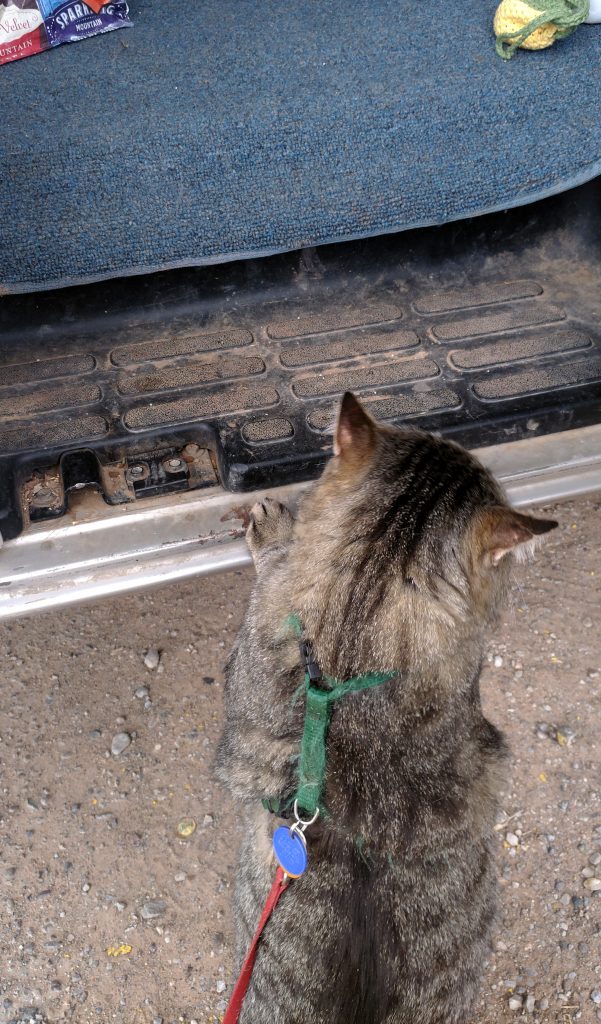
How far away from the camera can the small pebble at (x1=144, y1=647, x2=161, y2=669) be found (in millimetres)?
2650

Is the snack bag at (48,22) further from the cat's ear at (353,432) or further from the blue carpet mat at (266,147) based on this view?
the cat's ear at (353,432)

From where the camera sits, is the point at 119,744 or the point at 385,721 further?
the point at 119,744

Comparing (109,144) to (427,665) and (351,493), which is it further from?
(427,665)

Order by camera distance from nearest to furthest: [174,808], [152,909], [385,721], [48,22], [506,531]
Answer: [506,531] → [385,721] → [152,909] → [174,808] → [48,22]

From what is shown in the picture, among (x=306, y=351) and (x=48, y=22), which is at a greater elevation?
(x=48, y=22)

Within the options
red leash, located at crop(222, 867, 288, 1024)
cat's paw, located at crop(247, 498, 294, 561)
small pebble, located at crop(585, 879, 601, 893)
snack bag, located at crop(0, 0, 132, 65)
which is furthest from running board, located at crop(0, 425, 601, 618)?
snack bag, located at crop(0, 0, 132, 65)

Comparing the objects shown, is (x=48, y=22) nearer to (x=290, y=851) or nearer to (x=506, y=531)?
(x=506, y=531)

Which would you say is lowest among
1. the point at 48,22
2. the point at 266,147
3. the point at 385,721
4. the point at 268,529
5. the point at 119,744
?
the point at 119,744

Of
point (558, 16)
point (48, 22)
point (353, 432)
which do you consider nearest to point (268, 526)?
point (353, 432)

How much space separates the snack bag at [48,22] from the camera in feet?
8.54

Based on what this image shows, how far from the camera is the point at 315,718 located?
144 centimetres

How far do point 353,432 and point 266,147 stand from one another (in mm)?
1288

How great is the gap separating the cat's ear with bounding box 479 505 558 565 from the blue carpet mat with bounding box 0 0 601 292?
4.12 ft

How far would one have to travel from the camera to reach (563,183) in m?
2.36
